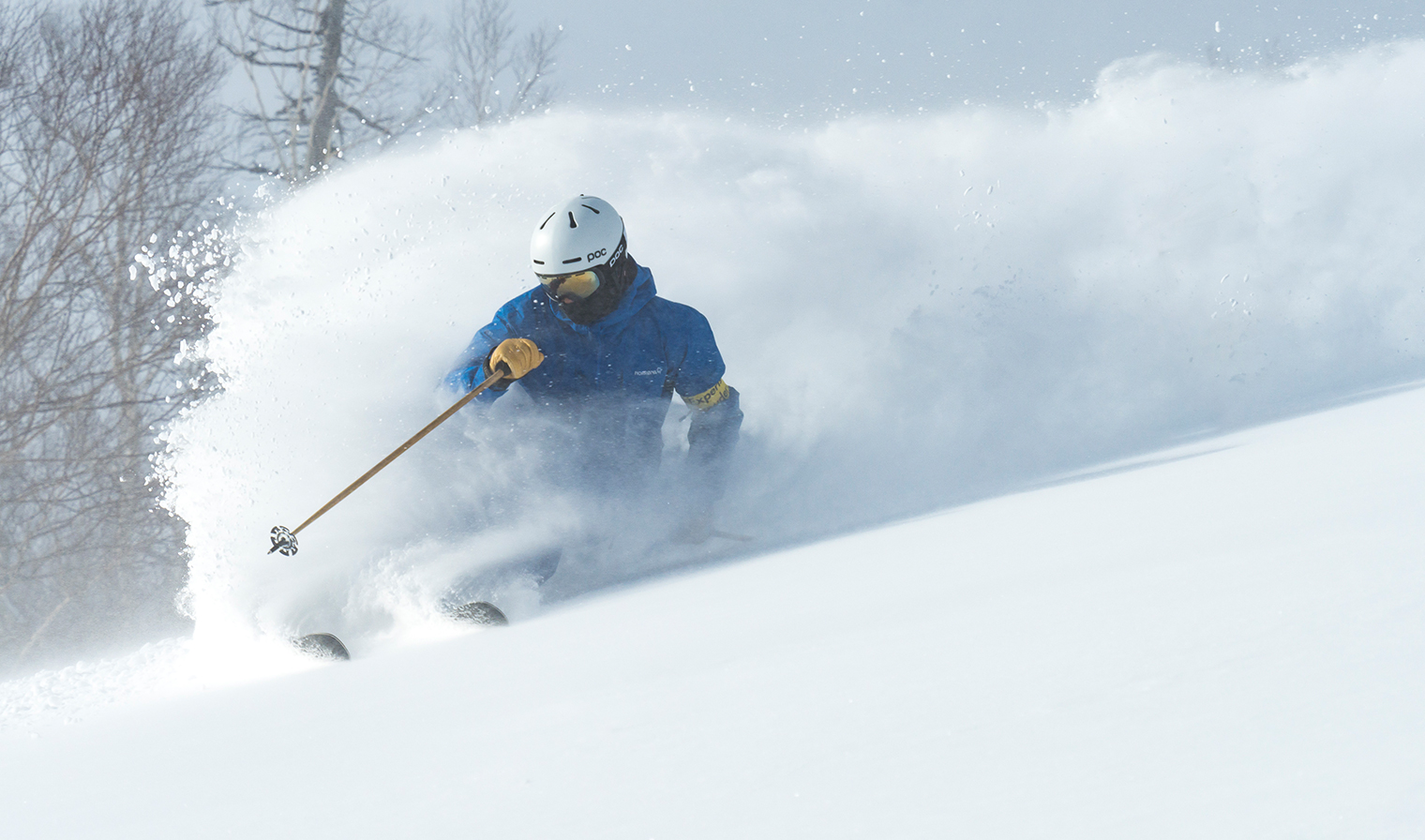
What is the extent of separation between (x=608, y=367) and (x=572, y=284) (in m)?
0.43

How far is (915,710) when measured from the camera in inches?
55.9

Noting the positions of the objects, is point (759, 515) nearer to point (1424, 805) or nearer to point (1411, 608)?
point (1411, 608)

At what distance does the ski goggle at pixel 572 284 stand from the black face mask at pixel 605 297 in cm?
3

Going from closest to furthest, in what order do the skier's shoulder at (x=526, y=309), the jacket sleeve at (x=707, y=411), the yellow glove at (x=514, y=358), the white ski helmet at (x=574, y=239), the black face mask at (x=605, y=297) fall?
the yellow glove at (x=514, y=358), the white ski helmet at (x=574, y=239), the black face mask at (x=605, y=297), the skier's shoulder at (x=526, y=309), the jacket sleeve at (x=707, y=411)

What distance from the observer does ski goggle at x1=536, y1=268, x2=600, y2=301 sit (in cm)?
392

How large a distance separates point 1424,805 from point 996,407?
5.02m

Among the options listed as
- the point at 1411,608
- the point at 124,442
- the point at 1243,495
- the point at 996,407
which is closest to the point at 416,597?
the point at 1243,495

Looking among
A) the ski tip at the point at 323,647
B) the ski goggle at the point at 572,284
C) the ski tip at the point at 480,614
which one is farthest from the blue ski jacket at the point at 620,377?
the ski tip at the point at 323,647

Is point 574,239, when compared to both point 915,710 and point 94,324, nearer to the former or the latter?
point 915,710

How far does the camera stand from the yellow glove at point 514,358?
143 inches

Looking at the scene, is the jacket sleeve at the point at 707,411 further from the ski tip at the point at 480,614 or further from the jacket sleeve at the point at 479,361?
the ski tip at the point at 480,614

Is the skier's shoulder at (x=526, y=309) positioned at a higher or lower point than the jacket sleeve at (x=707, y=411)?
higher

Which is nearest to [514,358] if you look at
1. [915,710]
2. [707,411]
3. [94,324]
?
[707,411]

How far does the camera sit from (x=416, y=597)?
3.53 meters
